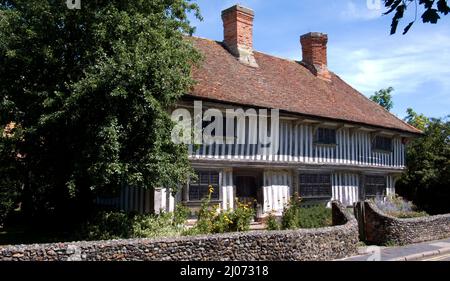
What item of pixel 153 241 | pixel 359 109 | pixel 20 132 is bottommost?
pixel 153 241

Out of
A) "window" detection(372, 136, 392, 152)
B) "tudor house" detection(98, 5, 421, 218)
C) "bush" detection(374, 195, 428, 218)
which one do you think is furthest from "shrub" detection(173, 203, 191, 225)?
"window" detection(372, 136, 392, 152)

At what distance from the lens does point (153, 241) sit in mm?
8414

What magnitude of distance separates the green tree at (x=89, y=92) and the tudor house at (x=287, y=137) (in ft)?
8.68

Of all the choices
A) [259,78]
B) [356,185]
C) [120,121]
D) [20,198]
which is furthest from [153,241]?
[356,185]

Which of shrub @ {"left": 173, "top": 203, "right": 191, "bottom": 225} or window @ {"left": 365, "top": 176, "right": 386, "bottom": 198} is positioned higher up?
window @ {"left": 365, "top": 176, "right": 386, "bottom": 198}

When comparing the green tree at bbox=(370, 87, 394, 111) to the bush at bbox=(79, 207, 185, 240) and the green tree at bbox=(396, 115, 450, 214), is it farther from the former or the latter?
the bush at bbox=(79, 207, 185, 240)

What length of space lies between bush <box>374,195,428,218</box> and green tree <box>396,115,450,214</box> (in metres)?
2.29

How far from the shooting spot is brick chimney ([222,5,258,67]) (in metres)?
18.3

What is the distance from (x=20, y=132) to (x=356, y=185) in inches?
549

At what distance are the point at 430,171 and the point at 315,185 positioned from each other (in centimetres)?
773

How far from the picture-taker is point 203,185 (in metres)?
14.2

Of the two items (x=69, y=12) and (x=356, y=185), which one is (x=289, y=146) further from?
(x=69, y=12)

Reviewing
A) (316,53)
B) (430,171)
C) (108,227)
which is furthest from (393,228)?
(316,53)

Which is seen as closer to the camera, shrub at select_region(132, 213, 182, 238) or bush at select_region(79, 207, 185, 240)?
bush at select_region(79, 207, 185, 240)
